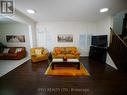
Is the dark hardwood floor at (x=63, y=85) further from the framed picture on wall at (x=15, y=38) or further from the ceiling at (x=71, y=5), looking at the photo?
the framed picture on wall at (x=15, y=38)

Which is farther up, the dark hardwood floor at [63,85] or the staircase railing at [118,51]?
the staircase railing at [118,51]

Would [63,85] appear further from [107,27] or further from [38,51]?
[107,27]

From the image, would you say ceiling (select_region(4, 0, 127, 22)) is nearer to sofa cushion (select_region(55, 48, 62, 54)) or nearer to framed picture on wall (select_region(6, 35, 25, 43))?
sofa cushion (select_region(55, 48, 62, 54))

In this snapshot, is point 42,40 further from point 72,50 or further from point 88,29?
point 88,29

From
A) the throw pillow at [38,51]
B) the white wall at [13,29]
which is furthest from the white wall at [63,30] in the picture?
the white wall at [13,29]

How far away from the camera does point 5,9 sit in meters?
3.28

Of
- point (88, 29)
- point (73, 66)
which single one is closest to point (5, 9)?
point (73, 66)

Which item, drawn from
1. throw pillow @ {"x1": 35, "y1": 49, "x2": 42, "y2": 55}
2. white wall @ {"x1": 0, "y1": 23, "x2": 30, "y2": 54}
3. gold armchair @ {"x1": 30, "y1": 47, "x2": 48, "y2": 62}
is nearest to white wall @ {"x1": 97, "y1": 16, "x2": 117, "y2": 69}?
gold armchair @ {"x1": 30, "y1": 47, "x2": 48, "y2": 62}

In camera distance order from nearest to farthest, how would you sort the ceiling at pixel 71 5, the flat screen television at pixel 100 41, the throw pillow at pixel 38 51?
the ceiling at pixel 71 5 → the flat screen television at pixel 100 41 → the throw pillow at pixel 38 51

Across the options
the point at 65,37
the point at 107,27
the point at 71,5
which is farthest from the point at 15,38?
the point at 107,27

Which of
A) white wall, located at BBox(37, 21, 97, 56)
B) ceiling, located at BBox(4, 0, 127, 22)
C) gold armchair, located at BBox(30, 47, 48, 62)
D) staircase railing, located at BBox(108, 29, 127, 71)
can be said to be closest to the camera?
ceiling, located at BBox(4, 0, 127, 22)

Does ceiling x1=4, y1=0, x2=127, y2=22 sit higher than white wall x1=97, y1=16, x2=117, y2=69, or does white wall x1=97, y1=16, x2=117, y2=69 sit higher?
ceiling x1=4, y1=0, x2=127, y2=22

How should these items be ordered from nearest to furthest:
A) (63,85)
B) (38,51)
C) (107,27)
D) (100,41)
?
1. (63,85)
2. (107,27)
3. (100,41)
4. (38,51)

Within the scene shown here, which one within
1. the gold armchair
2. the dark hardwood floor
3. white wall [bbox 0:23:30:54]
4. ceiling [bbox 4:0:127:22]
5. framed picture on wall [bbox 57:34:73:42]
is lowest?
the dark hardwood floor
